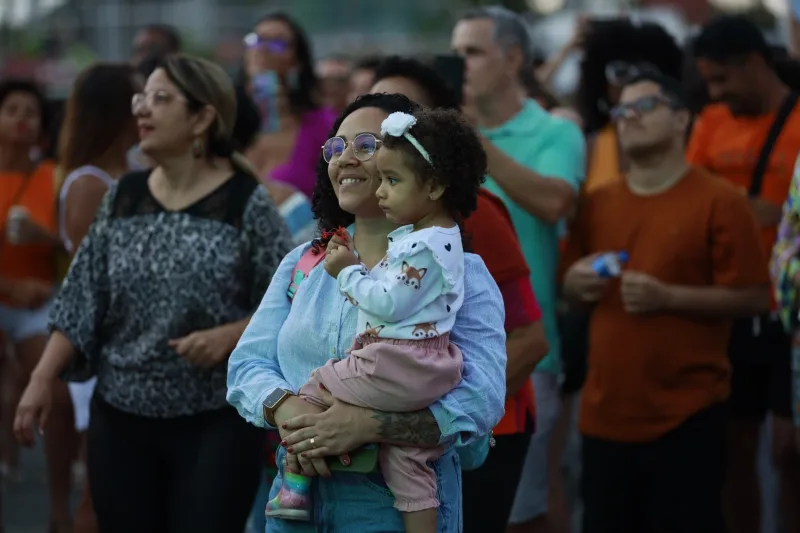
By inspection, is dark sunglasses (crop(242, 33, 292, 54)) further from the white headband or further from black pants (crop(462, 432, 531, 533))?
the white headband

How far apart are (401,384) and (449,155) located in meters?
0.59

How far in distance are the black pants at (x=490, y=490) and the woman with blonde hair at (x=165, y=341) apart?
2.61 ft

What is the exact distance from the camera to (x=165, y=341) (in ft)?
15.0

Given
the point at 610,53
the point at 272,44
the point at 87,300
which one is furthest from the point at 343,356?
the point at 272,44

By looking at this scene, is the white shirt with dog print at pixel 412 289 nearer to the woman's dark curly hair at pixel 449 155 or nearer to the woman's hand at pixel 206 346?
the woman's dark curly hair at pixel 449 155

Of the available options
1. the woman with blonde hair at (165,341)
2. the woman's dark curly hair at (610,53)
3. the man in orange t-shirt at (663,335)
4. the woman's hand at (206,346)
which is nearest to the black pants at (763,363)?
the man in orange t-shirt at (663,335)

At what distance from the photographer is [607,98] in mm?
7055

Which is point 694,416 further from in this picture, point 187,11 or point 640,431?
point 187,11

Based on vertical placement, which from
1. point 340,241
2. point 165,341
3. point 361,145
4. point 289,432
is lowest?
point 289,432

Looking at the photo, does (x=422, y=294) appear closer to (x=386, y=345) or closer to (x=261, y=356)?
(x=386, y=345)

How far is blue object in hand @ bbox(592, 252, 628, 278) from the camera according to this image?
17.1 ft

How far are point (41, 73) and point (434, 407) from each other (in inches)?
879

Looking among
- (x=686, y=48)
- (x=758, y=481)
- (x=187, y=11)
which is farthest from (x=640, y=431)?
(x=187, y=11)

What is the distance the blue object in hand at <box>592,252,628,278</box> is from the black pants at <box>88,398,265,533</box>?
152 cm
